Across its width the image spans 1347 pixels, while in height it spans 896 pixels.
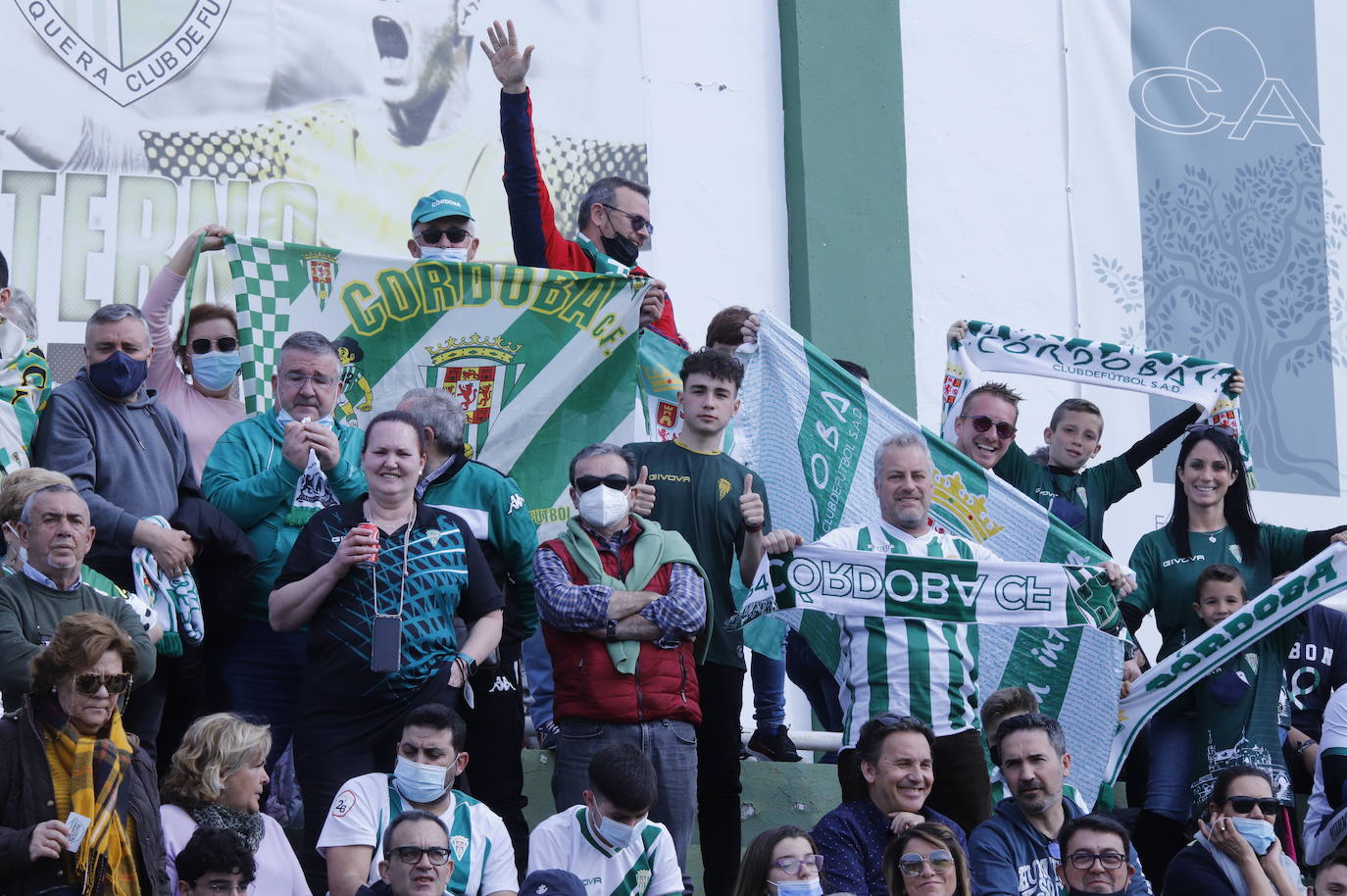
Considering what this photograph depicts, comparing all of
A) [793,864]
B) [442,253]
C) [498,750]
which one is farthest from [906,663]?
[442,253]

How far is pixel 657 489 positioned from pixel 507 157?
1762 mm

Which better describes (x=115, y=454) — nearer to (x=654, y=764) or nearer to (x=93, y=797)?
(x=93, y=797)

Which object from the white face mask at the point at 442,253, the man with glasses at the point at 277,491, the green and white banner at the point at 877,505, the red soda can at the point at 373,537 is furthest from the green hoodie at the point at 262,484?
the green and white banner at the point at 877,505

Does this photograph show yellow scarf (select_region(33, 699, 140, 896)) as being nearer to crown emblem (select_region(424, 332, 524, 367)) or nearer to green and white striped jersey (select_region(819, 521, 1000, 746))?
green and white striped jersey (select_region(819, 521, 1000, 746))

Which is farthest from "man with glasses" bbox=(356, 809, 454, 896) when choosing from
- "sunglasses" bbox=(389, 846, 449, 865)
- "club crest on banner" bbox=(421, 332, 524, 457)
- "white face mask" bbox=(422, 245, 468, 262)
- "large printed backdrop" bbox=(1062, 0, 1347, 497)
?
"large printed backdrop" bbox=(1062, 0, 1347, 497)

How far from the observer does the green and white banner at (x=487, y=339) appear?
320 inches

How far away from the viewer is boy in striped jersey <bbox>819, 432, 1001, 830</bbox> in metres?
6.88

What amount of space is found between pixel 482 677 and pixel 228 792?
1090 mm

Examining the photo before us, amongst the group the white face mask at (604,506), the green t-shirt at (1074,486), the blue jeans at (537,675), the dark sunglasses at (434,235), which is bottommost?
the blue jeans at (537,675)

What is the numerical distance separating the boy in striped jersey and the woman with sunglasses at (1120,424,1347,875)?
1.14m

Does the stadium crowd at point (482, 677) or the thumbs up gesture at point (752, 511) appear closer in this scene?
the stadium crowd at point (482, 677)

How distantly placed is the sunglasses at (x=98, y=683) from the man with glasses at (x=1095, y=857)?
10.2 ft

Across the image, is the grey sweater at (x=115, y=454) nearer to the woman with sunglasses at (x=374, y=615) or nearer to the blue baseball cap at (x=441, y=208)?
the woman with sunglasses at (x=374, y=615)

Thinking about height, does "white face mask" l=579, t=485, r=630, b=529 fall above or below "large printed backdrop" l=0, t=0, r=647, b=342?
below
